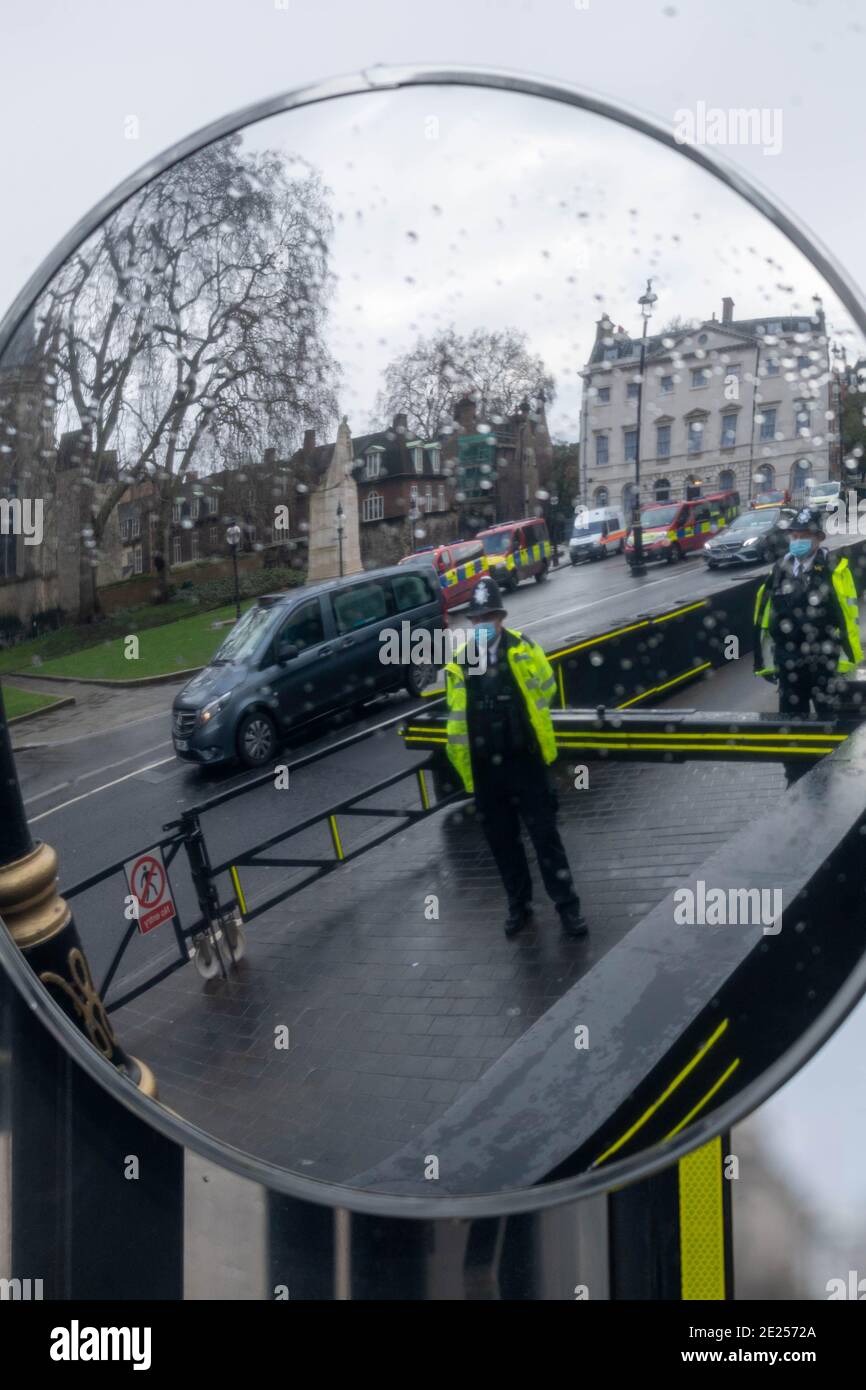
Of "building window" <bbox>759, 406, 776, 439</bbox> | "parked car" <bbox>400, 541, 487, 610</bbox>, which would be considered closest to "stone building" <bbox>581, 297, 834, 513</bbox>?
"building window" <bbox>759, 406, 776, 439</bbox>

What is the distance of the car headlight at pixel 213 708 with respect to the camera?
973 millimetres

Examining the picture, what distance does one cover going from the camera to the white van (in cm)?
94

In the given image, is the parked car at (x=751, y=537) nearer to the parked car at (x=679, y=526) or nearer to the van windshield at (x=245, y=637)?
the parked car at (x=679, y=526)

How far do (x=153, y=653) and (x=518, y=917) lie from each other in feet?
1.41

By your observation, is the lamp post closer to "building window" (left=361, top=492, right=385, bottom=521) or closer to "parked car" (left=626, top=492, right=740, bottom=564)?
"parked car" (left=626, top=492, right=740, bottom=564)

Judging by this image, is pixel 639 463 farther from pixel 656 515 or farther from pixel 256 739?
pixel 256 739

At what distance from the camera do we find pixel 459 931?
1.03 m

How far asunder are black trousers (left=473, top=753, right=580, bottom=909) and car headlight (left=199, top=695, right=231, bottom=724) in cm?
24

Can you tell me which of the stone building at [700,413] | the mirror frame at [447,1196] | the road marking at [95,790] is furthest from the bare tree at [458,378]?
the road marking at [95,790]

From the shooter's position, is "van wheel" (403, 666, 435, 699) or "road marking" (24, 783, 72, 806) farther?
"road marking" (24, 783, 72, 806)

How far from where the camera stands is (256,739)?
0.97 meters

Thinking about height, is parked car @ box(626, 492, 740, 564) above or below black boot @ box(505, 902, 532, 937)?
above
